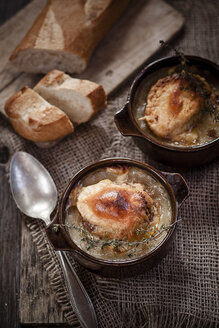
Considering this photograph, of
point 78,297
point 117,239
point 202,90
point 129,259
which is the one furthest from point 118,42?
point 78,297

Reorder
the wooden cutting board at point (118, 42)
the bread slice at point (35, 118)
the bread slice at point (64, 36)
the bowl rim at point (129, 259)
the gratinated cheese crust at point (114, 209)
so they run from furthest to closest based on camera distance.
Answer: the wooden cutting board at point (118, 42) < the bread slice at point (64, 36) < the bread slice at point (35, 118) < the gratinated cheese crust at point (114, 209) < the bowl rim at point (129, 259)

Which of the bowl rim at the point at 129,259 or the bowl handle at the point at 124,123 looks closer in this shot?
the bowl rim at the point at 129,259

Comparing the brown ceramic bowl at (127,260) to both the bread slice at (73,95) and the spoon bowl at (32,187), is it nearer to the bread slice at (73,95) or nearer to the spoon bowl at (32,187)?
the spoon bowl at (32,187)

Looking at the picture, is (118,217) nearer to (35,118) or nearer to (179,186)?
(179,186)

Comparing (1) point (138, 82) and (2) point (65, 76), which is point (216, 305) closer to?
(1) point (138, 82)

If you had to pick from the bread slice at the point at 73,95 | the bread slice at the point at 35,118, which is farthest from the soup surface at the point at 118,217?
the bread slice at the point at 73,95

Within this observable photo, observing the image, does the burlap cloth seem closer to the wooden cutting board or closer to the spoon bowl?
the spoon bowl
